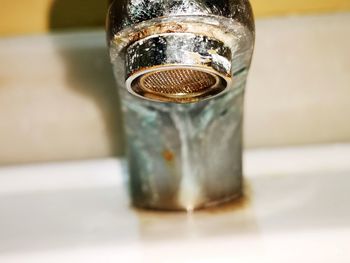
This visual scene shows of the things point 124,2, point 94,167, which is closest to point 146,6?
point 124,2

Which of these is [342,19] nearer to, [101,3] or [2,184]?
[101,3]

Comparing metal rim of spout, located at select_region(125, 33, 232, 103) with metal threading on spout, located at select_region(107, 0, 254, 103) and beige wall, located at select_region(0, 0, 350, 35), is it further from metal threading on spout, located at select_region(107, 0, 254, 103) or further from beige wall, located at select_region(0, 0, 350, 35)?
beige wall, located at select_region(0, 0, 350, 35)

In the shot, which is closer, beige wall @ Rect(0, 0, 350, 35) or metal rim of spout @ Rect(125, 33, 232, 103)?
metal rim of spout @ Rect(125, 33, 232, 103)

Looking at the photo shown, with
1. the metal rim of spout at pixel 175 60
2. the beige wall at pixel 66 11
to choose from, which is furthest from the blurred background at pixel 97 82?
the metal rim of spout at pixel 175 60

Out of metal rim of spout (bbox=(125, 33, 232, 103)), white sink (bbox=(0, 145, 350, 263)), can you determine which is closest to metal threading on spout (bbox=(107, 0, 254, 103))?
metal rim of spout (bbox=(125, 33, 232, 103))

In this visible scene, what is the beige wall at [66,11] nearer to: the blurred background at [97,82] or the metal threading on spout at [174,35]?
the blurred background at [97,82]
